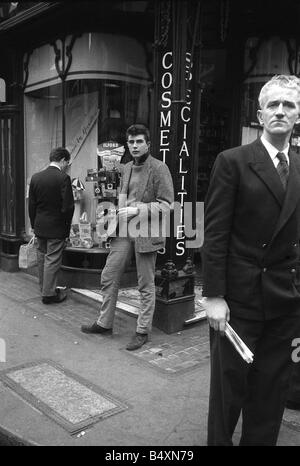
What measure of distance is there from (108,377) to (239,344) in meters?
1.83

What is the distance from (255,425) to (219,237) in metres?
1.13

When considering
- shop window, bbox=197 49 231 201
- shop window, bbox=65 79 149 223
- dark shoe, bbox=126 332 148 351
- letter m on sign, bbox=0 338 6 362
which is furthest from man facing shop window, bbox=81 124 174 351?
shop window, bbox=197 49 231 201

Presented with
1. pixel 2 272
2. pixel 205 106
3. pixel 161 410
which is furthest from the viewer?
pixel 2 272

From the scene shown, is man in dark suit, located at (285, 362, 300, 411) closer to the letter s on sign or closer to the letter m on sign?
the letter s on sign

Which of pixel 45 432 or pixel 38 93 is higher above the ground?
pixel 38 93

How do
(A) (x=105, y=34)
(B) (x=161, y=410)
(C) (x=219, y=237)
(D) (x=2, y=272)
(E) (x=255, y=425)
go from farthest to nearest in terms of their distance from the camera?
(D) (x=2, y=272)
(A) (x=105, y=34)
(B) (x=161, y=410)
(E) (x=255, y=425)
(C) (x=219, y=237)

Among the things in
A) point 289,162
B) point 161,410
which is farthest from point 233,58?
point 161,410

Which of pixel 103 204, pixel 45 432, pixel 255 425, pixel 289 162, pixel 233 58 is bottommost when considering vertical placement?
pixel 45 432

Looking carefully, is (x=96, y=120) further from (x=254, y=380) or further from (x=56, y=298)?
(x=254, y=380)

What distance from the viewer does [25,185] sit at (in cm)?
776

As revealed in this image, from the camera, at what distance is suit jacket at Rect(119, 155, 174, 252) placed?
4.41m

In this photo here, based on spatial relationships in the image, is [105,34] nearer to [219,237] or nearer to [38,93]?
[38,93]

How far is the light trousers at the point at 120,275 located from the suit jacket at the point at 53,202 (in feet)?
4.58

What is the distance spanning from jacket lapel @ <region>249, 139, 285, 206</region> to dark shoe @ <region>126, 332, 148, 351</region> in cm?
257
